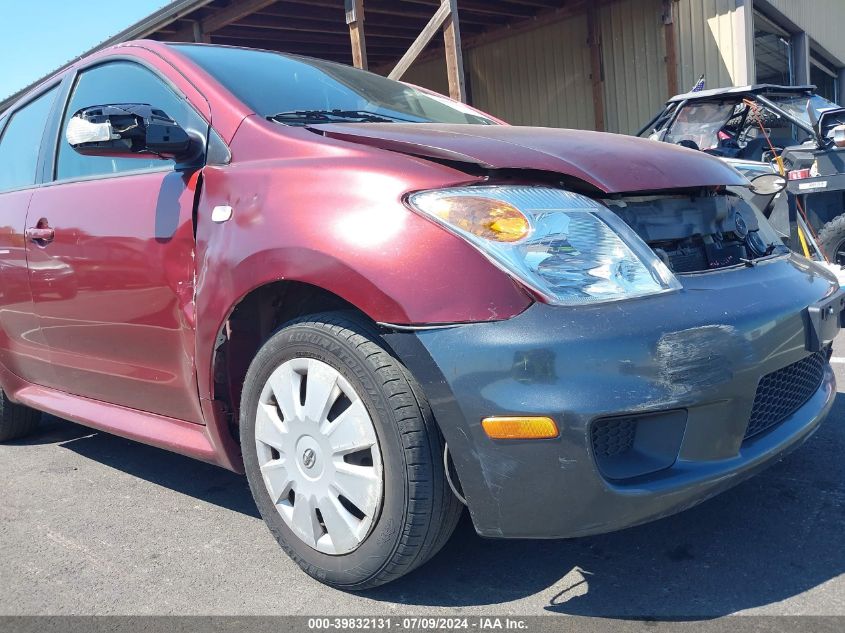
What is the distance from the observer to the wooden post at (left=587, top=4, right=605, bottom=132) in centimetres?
1230

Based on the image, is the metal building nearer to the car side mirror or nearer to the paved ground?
the car side mirror

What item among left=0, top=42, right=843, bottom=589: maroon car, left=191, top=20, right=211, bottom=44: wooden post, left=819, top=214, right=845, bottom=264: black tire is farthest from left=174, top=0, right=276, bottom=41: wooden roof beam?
left=0, top=42, right=843, bottom=589: maroon car

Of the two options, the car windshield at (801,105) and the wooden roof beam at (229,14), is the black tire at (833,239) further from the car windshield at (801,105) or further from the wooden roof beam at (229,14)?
the wooden roof beam at (229,14)

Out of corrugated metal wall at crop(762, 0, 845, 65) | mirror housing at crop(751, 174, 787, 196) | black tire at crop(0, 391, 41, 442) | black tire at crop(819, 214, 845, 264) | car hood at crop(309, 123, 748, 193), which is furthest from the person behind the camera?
corrugated metal wall at crop(762, 0, 845, 65)

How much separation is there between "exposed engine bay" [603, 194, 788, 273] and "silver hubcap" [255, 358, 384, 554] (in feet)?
2.82

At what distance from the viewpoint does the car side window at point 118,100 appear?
99.5 inches

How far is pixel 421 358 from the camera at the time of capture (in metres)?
1.78

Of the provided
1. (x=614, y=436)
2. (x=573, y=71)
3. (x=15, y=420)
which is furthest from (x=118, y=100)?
(x=573, y=71)

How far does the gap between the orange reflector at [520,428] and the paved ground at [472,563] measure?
1.78ft

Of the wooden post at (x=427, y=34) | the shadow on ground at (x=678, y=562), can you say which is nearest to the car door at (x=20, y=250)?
the shadow on ground at (x=678, y=562)

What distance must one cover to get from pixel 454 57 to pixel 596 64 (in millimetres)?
5284

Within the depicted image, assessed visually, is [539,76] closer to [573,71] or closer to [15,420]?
[573,71]

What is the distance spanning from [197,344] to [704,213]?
60.1 inches

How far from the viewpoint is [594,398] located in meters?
1.67
